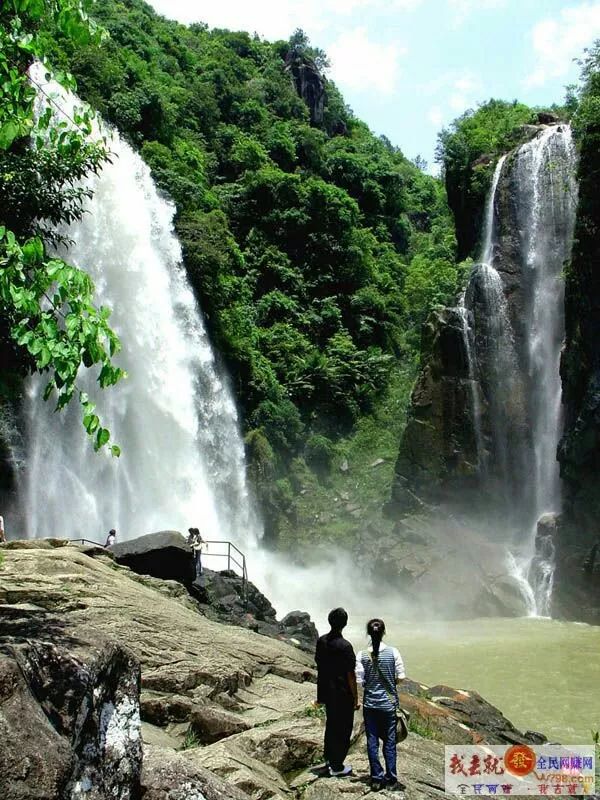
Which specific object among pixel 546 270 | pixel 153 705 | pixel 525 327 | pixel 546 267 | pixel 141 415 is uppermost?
pixel 546 267

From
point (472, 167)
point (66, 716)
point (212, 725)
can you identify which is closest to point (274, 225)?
point (472, 167)

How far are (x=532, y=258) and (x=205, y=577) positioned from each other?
64.7ft

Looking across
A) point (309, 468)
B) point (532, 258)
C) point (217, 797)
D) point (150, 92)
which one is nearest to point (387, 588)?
point (309, 468)

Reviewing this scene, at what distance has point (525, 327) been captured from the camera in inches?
1112

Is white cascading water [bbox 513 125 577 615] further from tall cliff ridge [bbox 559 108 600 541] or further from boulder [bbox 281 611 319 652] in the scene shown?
boulder [bbox 281 611 319 652]

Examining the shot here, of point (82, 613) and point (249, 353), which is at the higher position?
point (249, 353)

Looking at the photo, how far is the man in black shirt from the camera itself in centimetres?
557

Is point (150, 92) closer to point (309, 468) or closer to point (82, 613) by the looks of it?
point (309, 468)

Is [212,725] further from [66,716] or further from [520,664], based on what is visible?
[520,664]

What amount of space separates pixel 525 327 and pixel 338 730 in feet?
80.9

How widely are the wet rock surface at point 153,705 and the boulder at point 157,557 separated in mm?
1684

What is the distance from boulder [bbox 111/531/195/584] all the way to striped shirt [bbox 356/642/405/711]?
9.04 meters

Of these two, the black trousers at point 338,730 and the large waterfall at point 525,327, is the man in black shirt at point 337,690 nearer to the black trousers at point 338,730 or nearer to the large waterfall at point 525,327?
the black trousers at point 338,730

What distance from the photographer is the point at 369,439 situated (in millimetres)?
35500
